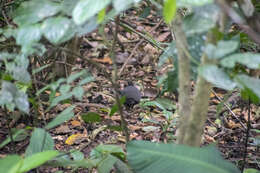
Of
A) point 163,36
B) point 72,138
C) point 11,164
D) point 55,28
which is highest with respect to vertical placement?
point 163,36

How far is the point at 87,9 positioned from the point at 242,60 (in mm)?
331

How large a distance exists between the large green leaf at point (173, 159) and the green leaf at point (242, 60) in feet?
1.01

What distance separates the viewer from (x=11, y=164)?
0.98 metres

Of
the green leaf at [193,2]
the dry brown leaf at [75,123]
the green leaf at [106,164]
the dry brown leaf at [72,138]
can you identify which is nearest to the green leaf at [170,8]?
the green leaf at [193,2]

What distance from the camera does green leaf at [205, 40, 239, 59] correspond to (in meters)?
0.73

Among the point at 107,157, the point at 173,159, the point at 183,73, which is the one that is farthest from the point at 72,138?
the point at 183,73

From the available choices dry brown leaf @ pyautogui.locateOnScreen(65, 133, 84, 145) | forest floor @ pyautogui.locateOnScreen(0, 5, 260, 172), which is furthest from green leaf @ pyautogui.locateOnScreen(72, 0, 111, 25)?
dry brown leaf @ pyautogui.locateOnScreen(65, 133, 84, 145)

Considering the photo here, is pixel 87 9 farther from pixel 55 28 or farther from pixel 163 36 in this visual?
pixel 163 36

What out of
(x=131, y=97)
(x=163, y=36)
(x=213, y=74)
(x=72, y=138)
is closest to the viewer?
(x=213, y=74)

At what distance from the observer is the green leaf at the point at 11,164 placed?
94 centimetres

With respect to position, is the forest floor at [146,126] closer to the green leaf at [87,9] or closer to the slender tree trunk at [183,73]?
the slender tree trunk at [183,73]

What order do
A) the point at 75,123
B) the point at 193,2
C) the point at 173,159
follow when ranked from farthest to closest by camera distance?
the point at 75,123 < the point at 173,159 < the point at 193,2

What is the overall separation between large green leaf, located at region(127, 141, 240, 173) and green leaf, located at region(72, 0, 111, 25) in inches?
18.2

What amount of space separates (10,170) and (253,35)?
69 cm
